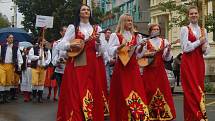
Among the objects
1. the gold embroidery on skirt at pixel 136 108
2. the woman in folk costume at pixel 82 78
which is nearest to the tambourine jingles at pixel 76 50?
the woman in folk costume at pixel 82 78

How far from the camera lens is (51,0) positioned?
118 ft

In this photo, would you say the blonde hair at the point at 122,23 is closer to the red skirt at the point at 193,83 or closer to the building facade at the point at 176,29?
A: the red skirt at the point at 193,83

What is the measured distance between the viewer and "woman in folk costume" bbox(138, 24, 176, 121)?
9.36m

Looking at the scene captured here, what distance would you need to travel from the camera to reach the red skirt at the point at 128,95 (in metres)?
8.20

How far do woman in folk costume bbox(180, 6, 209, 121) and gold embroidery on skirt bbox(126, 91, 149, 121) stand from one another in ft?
2.94

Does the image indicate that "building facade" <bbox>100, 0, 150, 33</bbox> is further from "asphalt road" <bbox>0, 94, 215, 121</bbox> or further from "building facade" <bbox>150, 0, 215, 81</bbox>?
"asphalt road" <bbox>0, 94, 215, 121</bbox>

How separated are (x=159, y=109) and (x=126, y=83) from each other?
1359 mm

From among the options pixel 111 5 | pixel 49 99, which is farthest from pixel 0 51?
pixel 111 5

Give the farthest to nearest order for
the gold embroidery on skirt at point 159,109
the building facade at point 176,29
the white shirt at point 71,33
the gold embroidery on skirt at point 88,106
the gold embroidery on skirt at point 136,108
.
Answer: the building facade at point 176,29
the gold embroidery on skirt at point 159,109
the gold embroidery on skirt at point 136,108
the white shirt at point 71,33
the gold embroidery on skirt at point 88,106

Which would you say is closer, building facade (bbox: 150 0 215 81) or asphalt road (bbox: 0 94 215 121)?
asphalt road (bbox: 0 94 215 121)

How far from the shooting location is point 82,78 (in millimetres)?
7957

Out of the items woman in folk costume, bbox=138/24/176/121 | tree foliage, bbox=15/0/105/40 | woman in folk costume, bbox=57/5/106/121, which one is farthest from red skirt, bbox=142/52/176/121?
tree foliage, bbox=15/0/105/40

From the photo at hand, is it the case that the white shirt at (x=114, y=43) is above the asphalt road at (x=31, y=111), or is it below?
above

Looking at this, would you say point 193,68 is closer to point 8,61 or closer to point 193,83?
point 193,83
